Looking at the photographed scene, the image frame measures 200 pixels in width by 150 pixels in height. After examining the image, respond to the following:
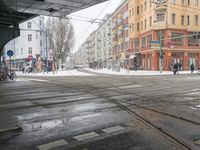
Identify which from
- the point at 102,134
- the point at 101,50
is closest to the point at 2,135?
the point at 102,134

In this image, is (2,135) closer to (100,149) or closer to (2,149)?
(2,149)

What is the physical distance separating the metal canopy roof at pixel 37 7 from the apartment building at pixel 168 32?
98.4 ft

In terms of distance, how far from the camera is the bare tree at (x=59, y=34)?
6425 centimetres

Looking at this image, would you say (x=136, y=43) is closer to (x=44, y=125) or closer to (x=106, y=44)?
(x=106, y=44)

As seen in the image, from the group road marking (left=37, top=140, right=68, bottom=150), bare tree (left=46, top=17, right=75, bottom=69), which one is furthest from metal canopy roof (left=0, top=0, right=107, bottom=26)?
bare tree (left=46, top=17, right=75, bottom=69)

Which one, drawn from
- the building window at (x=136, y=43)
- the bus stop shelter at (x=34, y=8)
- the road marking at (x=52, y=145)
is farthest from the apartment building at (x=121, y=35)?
the road marking at (x=52, y=145)

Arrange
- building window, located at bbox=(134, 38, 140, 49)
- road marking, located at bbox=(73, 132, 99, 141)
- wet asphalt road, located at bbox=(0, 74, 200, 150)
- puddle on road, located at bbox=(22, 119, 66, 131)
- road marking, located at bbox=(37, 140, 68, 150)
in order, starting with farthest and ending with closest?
building window, located at bbox=(134, 38, 140, 49) < puddle on road, located at bbox=(22, 119, 66, 131) < road marking, located at bbox=(73, 132, 99, 141) < wet asphalt road, located at bbox=(0, 74, 200, 150) < road marking, located at bbox=(37, 140, 68, 150)

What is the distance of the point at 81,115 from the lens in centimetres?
861

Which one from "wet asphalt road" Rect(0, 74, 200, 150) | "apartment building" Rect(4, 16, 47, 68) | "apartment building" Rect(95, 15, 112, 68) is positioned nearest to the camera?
"wet asphalt road" Rect(0, 74, 200, 150)

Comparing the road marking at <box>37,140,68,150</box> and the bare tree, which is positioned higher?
the bare tree

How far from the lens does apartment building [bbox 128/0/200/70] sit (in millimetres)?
49688

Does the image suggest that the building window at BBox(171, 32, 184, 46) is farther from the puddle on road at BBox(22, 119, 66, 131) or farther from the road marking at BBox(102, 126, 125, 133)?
the road marking at BBox(102, 126, 125, 133)

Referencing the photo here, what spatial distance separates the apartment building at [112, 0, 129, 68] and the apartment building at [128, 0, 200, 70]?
8504 mm

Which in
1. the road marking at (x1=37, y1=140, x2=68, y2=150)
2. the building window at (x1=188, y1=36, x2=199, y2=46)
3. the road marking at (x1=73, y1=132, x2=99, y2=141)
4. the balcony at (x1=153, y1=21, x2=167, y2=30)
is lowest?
the road marking at (x1=37, y1=140, x2=68, y2=150)
